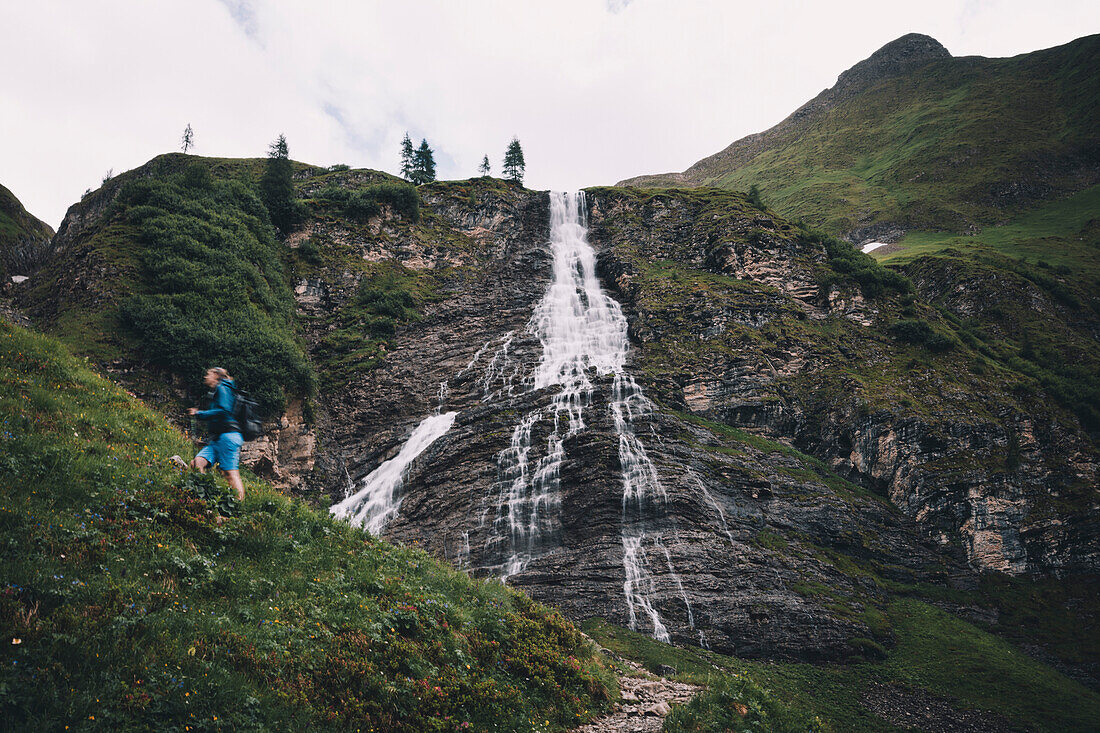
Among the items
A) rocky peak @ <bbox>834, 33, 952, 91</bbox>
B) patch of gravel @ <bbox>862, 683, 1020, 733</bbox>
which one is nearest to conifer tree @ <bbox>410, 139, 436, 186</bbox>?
patch of gravel @ <bbox>862, 683, 1020, 733</bbox>

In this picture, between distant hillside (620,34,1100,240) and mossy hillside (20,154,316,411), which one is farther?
distant hillside (620,34,1100,240)

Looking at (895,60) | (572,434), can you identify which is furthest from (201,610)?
(895,60)

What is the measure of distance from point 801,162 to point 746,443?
392 feet

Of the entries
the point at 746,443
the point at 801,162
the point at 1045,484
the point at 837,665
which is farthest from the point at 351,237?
the point at 801,162

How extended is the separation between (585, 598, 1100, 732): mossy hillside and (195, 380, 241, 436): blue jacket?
14.6 meters

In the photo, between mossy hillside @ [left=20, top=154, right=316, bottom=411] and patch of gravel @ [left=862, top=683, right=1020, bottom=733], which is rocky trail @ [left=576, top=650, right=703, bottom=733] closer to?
patch of gravel @ [left=862, top=683, right=1020, bottom=733]

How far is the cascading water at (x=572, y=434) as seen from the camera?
83.6ft

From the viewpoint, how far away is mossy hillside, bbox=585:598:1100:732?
57.3 ft

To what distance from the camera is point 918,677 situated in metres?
19.7

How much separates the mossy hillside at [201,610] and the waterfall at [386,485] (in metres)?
20.2

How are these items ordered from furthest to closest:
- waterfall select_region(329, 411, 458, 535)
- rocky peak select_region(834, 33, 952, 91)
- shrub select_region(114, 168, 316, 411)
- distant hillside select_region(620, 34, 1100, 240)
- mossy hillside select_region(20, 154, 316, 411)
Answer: rocky peak select_region(834, 33, 952, 91)
distant hillside select_region(620, 34, 1100, 240)
waterfall select_region(329, 411, 458, 535)
shrub select_region(114, 168, 316, 411)
mossy hillside select_region(20, 154, 316, 411)

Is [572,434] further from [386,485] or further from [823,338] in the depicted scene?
[823,338]

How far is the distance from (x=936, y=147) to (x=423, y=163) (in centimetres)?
10505

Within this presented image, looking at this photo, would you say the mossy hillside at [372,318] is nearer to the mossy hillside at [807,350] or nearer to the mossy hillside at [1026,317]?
the mossy hillside at [807,350]
